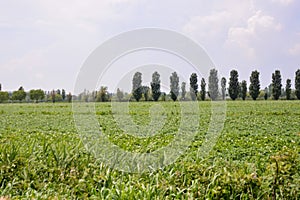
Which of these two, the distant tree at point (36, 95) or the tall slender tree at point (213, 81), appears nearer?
the tall slender tree at point (213, 81)

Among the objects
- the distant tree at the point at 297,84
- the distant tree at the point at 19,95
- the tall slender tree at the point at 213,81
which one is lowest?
the tall slender tree at the point at 213,81

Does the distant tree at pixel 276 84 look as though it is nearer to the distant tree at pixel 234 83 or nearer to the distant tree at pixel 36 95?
the distant tree at pixel 234 83

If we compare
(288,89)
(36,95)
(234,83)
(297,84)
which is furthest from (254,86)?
(36,95)

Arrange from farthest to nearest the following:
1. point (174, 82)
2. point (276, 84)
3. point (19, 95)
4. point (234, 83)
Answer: point (19, 95) → point (234, 83) → point (276, 84) → point (174, 82)

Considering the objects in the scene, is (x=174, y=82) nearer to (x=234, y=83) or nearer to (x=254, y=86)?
(x=234, y=83)

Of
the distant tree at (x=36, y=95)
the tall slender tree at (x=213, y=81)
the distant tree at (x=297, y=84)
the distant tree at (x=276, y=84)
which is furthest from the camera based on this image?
the distant tree at (x=36, y=95)

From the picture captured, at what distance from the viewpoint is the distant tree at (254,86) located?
167 ft

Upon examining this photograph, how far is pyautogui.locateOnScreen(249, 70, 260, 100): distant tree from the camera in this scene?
50844 millimetres

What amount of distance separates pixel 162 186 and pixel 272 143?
521cm

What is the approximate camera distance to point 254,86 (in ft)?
167

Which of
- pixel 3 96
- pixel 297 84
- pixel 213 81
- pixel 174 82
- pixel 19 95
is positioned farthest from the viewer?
pixel 19 95

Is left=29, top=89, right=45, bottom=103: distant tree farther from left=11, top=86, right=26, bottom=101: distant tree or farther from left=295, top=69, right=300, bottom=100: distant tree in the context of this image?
left=295, top=69, right=300, bottom=100: distant tree

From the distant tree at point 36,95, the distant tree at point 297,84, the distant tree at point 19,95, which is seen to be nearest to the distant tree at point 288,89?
the distant tree at point 297,84

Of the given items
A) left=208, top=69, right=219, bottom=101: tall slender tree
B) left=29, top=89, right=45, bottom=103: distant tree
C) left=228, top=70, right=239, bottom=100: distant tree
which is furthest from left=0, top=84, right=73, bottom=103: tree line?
left=208, top=69, right=219, bottom=101: tall slender tree
